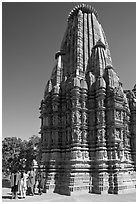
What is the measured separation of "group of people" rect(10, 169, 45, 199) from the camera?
14.1 m

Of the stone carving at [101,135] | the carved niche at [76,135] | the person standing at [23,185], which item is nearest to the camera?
the person standing at [23,185]

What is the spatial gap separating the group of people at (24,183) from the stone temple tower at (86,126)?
1374 millimetres

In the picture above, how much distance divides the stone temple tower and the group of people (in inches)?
54.1

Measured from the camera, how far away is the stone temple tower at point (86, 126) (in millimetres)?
16844

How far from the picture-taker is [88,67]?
2258 centimetres

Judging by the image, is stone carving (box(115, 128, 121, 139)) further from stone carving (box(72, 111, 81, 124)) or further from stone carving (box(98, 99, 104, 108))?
stone carving (box(72, 111, 81, 124))

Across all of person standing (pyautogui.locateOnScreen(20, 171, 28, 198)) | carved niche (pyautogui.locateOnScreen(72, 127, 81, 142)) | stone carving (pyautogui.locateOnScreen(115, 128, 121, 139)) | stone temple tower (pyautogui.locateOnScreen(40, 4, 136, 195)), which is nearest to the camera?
person standing (pyautogui.locateOnScreen(20, 171, 28, 198))

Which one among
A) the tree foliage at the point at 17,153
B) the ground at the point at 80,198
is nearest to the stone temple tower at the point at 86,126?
the ground at the point at 80,198

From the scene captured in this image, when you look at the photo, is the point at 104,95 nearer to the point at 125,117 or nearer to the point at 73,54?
the point at 125,117

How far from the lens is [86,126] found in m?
19.0

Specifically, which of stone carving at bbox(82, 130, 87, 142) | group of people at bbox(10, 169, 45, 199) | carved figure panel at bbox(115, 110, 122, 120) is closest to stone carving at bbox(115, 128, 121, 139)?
carved figure panel at bbox(115, 110, 122, 120)

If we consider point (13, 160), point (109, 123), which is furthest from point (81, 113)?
point (13, 160)

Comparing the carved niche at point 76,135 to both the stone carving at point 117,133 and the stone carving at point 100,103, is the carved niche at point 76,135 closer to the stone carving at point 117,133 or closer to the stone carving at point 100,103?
the stone carving at point 100,103

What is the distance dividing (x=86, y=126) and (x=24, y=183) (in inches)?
315
